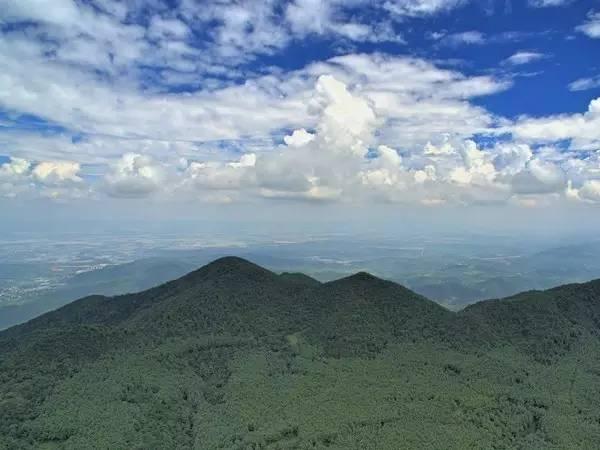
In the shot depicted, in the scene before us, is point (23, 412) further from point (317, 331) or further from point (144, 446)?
point (317, 331)

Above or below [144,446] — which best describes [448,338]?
above

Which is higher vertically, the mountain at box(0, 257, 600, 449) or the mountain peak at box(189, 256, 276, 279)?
the mountain peak at box(189, 256, 276, 279)

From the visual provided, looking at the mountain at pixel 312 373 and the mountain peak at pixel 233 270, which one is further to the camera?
the mountain peak at pixel 233 270

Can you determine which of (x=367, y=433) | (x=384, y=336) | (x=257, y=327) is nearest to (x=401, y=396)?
(x=367, y=433)

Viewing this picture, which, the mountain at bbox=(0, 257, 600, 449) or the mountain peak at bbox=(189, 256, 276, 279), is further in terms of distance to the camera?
the mountain peak at bbox=(189, 256, 276, 279)

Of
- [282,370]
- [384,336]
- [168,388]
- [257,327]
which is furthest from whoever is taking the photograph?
[257,327]

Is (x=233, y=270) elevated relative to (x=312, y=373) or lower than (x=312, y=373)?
elevated

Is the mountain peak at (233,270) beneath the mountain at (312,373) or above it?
above

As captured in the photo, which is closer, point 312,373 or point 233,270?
point 312,373
